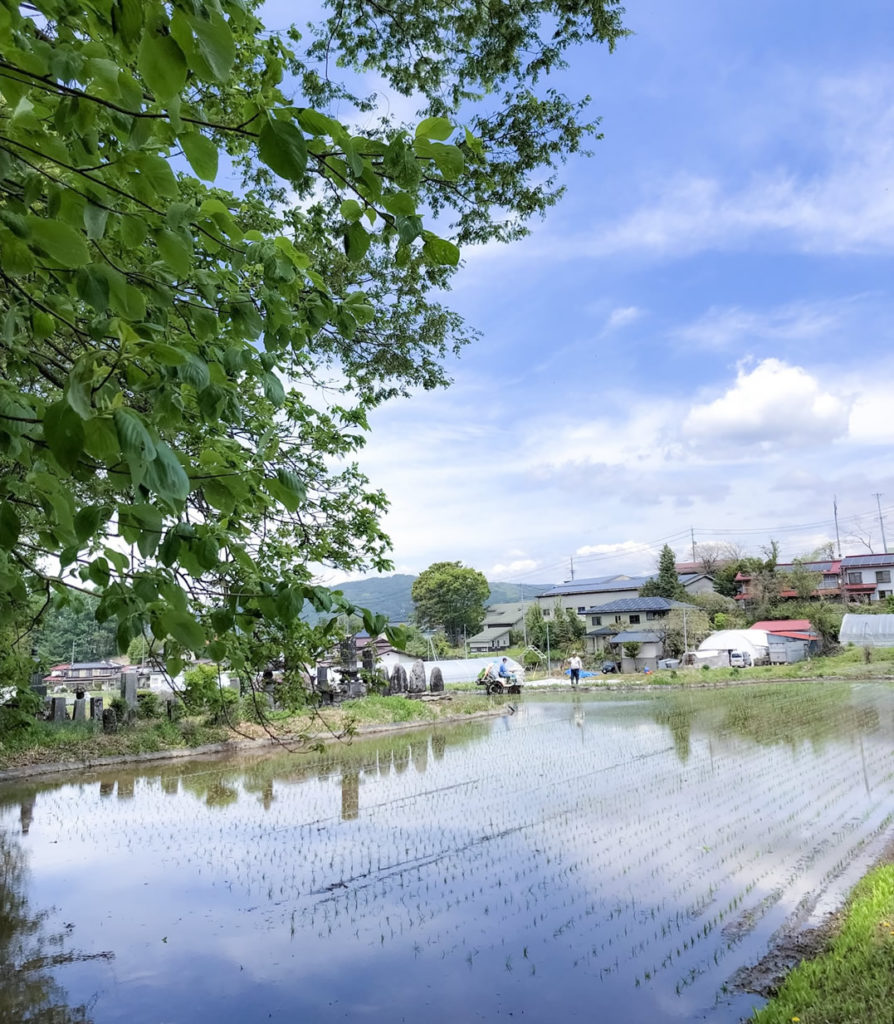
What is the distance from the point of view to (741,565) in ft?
197

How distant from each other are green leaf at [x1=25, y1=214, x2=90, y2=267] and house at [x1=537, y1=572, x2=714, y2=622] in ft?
202

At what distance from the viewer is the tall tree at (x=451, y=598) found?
68688 mm

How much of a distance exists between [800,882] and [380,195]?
7.77 m

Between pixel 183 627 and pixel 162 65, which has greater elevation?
pixel 162 65

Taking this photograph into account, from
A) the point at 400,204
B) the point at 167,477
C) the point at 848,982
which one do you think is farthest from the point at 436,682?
the point at 167,477

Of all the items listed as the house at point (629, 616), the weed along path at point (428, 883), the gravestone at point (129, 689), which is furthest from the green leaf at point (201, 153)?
the house at point (629, 616)

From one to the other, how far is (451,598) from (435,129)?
221ft

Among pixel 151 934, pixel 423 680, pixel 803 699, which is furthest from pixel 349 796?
pixel 803 699

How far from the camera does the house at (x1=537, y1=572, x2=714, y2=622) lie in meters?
63.8

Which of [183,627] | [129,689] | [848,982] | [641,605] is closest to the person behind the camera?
[183,627]

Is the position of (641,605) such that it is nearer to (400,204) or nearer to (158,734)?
(158,734)

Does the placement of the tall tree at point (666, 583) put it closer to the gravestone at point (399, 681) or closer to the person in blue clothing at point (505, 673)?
the person in blue clothing at point (505, 673)

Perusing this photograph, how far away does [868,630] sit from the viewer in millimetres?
40219

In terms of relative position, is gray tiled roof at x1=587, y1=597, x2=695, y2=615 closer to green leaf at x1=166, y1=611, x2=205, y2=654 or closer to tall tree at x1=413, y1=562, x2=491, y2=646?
tall tree at x1=413, y1=562, x2=491, y2=646
